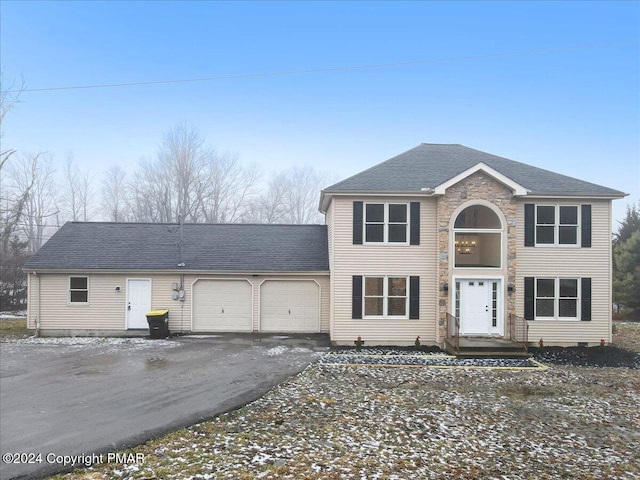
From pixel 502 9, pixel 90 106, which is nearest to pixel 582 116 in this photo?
pixel 502 9

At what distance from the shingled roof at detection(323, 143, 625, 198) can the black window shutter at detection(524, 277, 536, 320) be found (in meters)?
3.24

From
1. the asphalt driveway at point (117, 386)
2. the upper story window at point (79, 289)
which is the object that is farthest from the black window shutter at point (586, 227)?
the upper story window at point (79, 289)

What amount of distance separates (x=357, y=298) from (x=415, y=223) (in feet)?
11.5

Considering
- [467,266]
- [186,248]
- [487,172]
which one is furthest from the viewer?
[186,248]

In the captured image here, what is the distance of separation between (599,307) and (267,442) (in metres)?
13.6

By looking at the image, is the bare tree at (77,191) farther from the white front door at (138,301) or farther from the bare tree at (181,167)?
the white front door at (138,301)

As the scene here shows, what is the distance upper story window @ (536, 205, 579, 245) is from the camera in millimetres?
13383

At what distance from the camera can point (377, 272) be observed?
43.8 ft

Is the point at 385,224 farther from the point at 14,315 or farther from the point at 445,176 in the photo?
→ the point at 14,315

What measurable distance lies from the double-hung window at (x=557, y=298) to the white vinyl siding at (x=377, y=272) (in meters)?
3.88

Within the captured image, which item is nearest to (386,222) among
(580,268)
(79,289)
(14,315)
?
(580,268)

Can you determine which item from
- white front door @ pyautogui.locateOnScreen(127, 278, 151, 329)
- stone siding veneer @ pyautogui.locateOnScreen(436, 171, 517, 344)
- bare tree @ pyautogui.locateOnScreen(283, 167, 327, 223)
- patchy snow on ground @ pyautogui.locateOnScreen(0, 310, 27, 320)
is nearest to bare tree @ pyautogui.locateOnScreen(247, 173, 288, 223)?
bare tree @ pyautogui.locateOnScreen(283, 167, 327, 223)

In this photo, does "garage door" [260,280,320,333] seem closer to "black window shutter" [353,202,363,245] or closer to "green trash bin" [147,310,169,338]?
"black window shutter" [353,202,363,245]

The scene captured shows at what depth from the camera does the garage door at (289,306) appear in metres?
15.2
